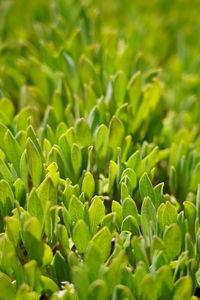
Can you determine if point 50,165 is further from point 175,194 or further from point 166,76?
point 166,76

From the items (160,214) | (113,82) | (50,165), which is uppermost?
(113,82)

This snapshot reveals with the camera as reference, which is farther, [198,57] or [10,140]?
[198,57]

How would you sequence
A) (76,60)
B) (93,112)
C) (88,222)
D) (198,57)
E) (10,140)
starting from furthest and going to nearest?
(198,57), (76,60), (93,112), (10,140), (88,222)

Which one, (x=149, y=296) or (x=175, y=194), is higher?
(x=175, y=194)

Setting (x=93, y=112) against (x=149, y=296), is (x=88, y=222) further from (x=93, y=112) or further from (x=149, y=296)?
(x=93, y=112)

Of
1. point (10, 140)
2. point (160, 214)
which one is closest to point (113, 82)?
point (10, 140)

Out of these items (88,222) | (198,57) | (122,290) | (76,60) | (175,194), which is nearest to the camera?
(122,290)
